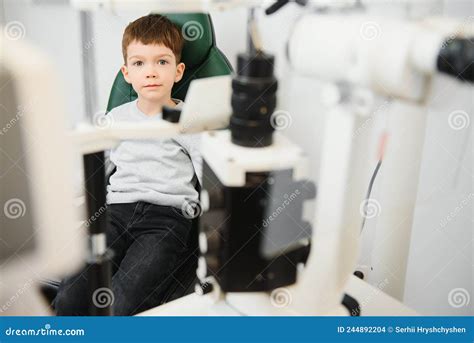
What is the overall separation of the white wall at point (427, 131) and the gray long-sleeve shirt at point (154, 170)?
120 millimetres

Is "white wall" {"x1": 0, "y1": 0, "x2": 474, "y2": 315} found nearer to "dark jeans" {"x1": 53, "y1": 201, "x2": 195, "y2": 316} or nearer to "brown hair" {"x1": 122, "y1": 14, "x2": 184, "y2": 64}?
"brown hair" {"x1": 122, "y1": 14, "x2": 184, "y2": 64}

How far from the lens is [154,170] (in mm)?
1012

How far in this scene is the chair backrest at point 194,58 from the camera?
1011 mm

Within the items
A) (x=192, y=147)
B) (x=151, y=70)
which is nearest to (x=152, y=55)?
(x=151, y=70)

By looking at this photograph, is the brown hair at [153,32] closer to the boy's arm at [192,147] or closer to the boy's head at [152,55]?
the boy's head at [152,55]

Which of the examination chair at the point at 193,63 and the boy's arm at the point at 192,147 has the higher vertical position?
the examination chair at the point at 193,63

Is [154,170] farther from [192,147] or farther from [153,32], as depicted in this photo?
[153,32]

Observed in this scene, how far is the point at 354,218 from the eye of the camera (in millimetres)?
629

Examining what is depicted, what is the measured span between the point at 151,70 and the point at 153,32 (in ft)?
0.23

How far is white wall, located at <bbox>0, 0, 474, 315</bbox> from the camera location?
2.42ft

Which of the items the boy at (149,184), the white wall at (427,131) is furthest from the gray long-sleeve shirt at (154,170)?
the white wall at (427,131)

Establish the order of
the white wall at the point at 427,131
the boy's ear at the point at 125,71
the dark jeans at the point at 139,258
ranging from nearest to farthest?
the white wall at the point at 427,131 < the dark jeans at the point at 139,258 < the boy's ear at the point at 125,71
